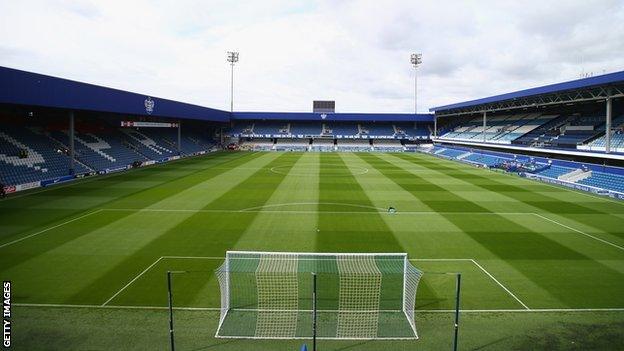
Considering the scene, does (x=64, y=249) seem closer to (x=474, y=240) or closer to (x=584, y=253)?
(x=474, y=240)

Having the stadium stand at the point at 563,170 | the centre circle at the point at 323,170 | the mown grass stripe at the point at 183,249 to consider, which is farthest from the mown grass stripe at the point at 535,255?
the centre circle at the point at 323,170

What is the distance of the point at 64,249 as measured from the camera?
16.5 metres

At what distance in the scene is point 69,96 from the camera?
32.7 meters

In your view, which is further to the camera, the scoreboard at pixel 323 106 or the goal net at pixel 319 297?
the scoreboard at pixel 323 106

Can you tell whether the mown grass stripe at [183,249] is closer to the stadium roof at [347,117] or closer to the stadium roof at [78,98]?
the stadium roof at [78,98]

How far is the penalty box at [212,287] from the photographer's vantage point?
39.5 ft

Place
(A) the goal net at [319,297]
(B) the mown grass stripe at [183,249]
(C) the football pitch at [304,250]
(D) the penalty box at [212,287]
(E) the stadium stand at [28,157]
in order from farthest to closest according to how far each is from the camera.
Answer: (E) the stadium stand at [28,157], (B) the mown grass stripe at [183,249], (D) the penalty box at [212,287], (A) the goal net at [319,297], (C) the football pitch at [304,250]

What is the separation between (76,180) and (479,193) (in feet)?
102

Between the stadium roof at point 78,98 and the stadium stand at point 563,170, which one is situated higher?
the stadium roof at point 78,98

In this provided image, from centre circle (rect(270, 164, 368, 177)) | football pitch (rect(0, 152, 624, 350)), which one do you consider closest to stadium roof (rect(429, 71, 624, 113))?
football pitch (rect(0, 152, 624, 350))

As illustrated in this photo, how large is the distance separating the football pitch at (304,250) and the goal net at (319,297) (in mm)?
464

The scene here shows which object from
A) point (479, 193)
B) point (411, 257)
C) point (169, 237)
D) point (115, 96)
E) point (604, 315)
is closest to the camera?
point (604, 315)

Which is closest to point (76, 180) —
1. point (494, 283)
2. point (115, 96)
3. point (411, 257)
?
point (115, 96)

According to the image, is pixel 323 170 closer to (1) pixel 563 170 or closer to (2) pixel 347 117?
(1) pixel 563 170
